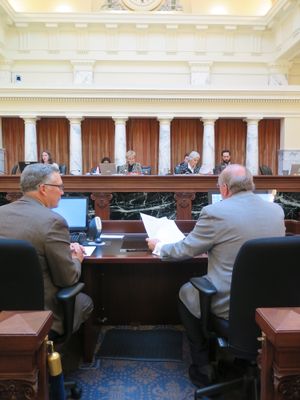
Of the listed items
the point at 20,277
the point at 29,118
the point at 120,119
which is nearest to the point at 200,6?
the point at 120,119

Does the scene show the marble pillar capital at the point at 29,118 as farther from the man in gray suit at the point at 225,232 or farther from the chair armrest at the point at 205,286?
the chair armrest at the point at 205,286

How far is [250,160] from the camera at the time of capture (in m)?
10.1

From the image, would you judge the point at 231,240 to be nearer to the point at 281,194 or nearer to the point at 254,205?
the point at 254,205

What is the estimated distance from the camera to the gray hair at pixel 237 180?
75.0 inches

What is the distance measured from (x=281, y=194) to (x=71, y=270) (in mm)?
2367

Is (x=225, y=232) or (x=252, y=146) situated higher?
(x=252, y=146)

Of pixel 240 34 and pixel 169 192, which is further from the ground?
pixel 240 34

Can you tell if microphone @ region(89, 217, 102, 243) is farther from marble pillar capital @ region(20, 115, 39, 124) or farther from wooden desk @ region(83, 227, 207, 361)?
marble pillar capital @ region(20, 115, 39, 124)

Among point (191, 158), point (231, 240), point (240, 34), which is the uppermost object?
point (240, 34)

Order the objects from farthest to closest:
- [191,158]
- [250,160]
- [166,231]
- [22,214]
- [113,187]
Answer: [250,160] → [191,158] → [113,187] → [166,231] → [22,214]

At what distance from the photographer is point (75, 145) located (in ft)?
32.3

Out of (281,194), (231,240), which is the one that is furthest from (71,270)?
(281,194)

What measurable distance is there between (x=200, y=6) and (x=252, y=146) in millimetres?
5745

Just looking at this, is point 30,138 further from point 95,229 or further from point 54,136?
point 95,229
